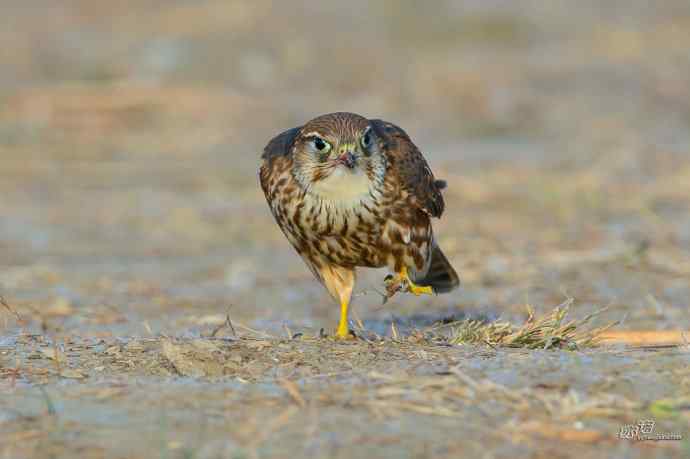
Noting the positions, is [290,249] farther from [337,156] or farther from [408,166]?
[337,156]

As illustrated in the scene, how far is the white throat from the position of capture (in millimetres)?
5273

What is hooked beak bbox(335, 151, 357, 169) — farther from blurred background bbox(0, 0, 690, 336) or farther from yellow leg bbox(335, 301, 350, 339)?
blurred background bbox(0, 0, 690, 336)

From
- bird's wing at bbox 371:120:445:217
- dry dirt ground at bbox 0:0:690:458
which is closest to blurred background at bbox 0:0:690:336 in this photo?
dry dirt ground at bbox 0:0:690:458

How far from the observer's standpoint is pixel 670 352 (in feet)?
14.8

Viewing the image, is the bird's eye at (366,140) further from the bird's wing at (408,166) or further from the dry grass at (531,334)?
the dry grass at (531,334)

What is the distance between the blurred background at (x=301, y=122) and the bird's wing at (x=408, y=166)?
4.80 feet

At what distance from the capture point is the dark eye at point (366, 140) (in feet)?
17.7

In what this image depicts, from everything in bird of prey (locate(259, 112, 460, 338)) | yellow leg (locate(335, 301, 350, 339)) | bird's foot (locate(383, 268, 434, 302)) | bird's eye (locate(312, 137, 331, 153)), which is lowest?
yellow leg (locate(335, 301, 350, 339))

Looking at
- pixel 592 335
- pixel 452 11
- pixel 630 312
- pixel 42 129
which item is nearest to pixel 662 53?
pixel 452 11

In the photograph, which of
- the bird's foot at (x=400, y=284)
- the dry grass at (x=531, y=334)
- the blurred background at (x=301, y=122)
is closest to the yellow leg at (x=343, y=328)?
the bird's foot at (x=400, y=284)

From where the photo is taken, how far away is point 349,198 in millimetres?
5301

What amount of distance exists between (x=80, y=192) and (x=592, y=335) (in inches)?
359

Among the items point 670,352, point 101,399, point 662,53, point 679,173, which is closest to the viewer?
point 101,399

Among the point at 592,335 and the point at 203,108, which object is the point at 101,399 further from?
the point at 203,108
